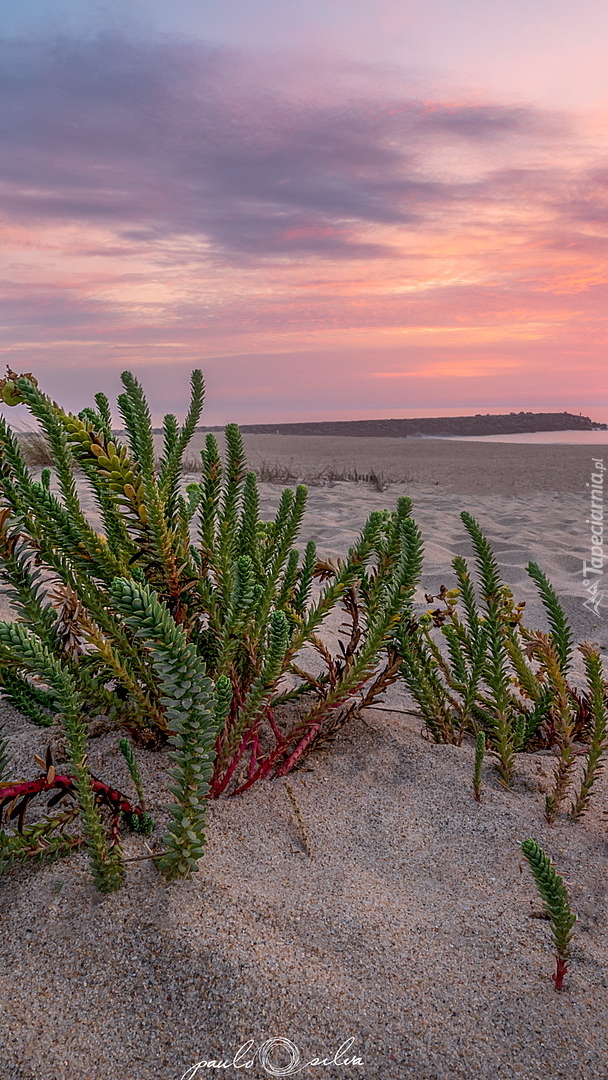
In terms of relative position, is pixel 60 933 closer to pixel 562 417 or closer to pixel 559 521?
pixel 559 521

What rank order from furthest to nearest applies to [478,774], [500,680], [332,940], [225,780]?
[500,680], [478,774], [225,780], [332,940]

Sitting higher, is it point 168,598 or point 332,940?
point 168,598

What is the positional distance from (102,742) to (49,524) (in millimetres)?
751

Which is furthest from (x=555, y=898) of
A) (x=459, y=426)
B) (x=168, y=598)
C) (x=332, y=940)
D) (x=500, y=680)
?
(x=459, y=426)

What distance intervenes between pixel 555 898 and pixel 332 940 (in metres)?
0.46

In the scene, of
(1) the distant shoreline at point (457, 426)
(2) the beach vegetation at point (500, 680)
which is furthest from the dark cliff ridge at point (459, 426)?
(2) the beach vegetation at point (500, 680)

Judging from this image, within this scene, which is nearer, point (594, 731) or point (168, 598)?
point (168, 598)

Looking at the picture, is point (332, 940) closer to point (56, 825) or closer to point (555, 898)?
point (555, 898)

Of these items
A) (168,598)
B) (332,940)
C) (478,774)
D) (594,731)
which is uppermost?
(168,598)

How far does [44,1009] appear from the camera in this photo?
1.35 metres

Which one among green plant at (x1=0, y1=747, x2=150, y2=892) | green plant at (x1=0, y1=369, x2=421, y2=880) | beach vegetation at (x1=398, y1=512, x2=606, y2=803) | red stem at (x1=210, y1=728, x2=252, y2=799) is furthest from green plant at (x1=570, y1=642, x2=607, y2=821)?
green plant at (x1=0, y1=747, x2=150, y2=892)

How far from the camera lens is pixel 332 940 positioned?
152 centimetres

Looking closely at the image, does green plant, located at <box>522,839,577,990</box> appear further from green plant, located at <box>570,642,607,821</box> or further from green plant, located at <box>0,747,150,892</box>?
green plant, located at <box>0,747,150,892</box>

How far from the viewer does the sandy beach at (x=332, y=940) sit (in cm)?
132
